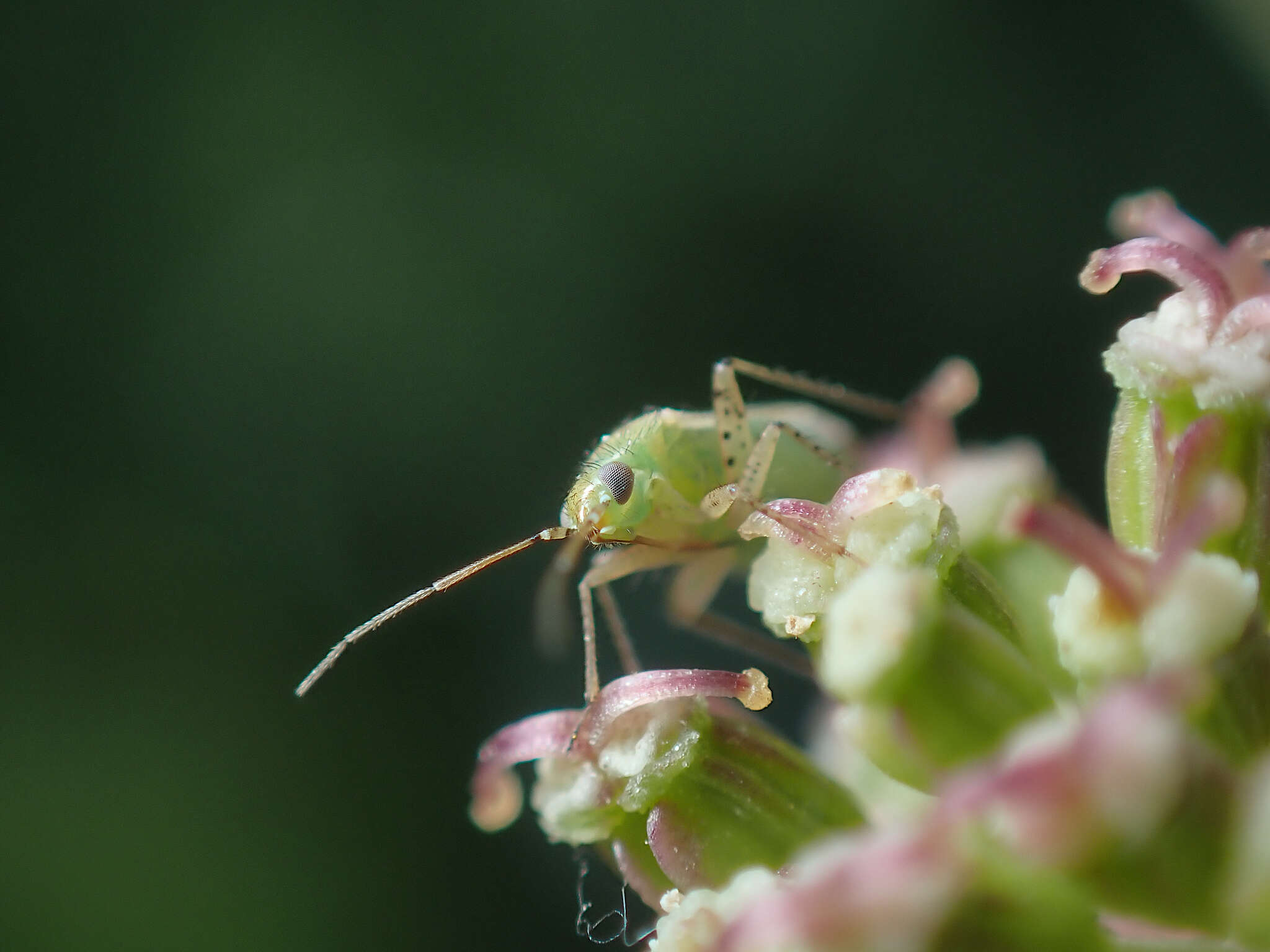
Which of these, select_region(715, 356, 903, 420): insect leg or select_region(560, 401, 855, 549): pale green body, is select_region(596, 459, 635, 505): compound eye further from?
select_region(715, 356, 903, 420): insect leg

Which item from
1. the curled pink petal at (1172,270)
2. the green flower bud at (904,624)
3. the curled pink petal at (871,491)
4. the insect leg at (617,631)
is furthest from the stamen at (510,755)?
the curled pink petal at (1172,270)

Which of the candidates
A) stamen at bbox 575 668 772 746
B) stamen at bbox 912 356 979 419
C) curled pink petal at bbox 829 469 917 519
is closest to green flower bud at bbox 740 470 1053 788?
curled pink petal at bbox 829 469 917 519

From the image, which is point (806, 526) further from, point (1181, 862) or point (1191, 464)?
point (1181, 862)

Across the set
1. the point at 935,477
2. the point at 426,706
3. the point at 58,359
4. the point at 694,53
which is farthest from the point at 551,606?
the point at 694,53

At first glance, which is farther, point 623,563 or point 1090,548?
point 623,563

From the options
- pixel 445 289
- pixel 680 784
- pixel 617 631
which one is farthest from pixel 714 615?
pixel 445 289
